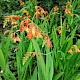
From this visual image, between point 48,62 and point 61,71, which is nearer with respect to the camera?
point 48,62

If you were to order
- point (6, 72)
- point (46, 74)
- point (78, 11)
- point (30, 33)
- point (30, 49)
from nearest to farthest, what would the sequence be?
point (30, 33)
point (46, 74)
point (6, 72)
point (30, 49)
point (78, 11)

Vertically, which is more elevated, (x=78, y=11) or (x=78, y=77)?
(x=78, y=11)

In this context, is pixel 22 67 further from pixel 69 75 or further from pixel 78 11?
pixel 78 11

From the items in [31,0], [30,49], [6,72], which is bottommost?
[6,72]

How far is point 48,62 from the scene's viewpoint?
147cm

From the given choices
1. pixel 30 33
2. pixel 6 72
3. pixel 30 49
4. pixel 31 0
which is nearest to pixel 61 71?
pixel 30 49

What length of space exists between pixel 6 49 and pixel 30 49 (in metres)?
0.21

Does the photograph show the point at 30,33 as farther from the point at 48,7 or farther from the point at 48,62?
the point at 48,7

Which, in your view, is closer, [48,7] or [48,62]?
[48,62]

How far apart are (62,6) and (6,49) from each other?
1.84 meters

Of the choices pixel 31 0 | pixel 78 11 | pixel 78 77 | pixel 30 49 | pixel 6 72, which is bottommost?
pixel 78 77

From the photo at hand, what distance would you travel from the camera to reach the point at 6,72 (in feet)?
5.18

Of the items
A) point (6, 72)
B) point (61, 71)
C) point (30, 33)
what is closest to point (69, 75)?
point (61, 71)

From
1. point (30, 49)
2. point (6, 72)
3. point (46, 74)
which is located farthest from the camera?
point (30, 49)
